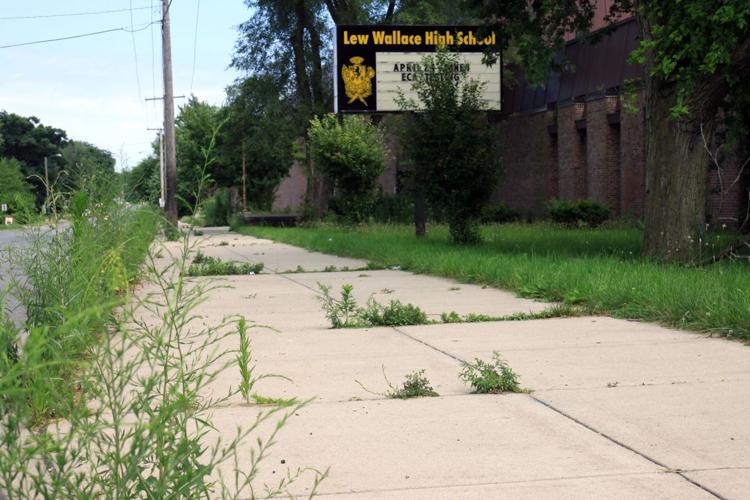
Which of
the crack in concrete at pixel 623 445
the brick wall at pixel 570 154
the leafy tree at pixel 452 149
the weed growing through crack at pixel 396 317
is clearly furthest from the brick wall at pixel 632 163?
the crack in concrete at pixel 623 445

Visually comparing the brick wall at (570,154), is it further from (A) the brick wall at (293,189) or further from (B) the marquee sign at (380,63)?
(A) the brick wall at (293,189)

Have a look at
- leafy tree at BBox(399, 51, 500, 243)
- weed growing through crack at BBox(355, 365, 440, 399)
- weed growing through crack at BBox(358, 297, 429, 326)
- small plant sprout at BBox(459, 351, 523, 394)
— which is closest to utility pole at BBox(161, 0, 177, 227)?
leafy tree at BBox(399, 51, 500, 243)

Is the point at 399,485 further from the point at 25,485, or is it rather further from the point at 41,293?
the point at 41,293

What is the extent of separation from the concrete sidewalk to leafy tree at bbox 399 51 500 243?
11376 mm

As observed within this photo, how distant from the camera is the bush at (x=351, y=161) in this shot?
114 feet

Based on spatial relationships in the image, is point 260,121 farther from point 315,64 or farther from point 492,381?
point 492,381

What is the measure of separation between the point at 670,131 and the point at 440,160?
6.46 meters

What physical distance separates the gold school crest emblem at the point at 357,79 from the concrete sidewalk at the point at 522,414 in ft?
55.4

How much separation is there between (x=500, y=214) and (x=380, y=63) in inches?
560

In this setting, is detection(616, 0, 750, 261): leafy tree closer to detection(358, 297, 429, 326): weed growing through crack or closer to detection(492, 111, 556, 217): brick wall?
detection(358, 297, 429, 326): weed growing through crack

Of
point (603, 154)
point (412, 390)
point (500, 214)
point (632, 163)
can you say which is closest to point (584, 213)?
point (632, 163)

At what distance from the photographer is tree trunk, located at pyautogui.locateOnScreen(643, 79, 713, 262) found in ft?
47.4

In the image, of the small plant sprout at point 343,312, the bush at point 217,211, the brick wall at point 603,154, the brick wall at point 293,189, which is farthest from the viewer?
the brick wall at point 293,189

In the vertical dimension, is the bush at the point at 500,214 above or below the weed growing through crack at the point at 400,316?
above
